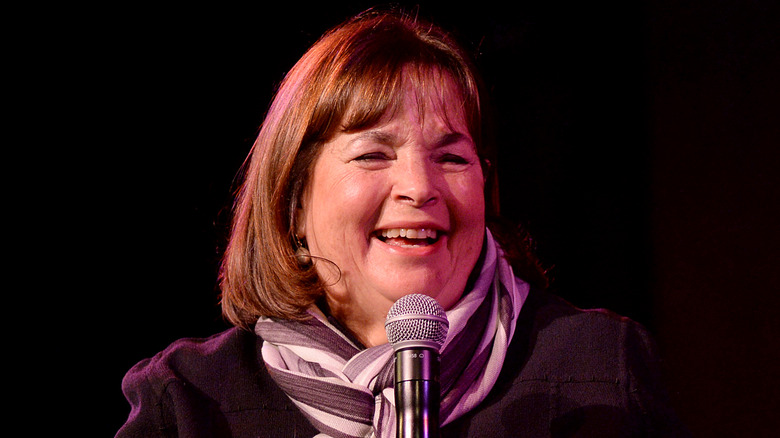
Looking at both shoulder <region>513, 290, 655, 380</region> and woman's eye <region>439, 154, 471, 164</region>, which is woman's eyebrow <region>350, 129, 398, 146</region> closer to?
woman's eye <region>439, 154, 471, 164</region>

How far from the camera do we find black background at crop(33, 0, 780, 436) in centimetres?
234

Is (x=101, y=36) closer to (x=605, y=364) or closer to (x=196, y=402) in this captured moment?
(x=196, y=402)

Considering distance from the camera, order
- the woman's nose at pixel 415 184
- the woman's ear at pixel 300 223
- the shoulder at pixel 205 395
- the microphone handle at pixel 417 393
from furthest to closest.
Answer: the woman's ear at pixel 300 223, the shoulder at pixel 205 395, the woman's nose at pixel 415 184, the microphone handle at pixel 417 393

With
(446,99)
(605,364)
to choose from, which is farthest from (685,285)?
(446,99)

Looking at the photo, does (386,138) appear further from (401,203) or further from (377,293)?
(377,293)

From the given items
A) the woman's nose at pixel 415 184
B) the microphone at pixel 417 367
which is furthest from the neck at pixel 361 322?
the microphone at pixel 417 367

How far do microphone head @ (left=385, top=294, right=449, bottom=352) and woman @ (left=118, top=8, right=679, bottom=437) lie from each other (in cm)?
48

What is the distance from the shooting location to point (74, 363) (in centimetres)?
229

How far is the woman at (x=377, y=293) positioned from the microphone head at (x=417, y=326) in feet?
1.57

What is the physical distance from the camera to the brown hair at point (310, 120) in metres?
1.59

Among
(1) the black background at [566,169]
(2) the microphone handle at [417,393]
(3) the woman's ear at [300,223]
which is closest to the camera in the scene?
(2) the microphone handle at [417,393]

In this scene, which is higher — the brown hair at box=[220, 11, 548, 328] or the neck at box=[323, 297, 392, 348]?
the brown hair at box=[220, 11, 548, 328]

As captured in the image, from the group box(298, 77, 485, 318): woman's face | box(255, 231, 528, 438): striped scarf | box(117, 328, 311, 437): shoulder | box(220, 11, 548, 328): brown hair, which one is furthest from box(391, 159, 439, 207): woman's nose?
box(117, 328, 311, 437): shoulder

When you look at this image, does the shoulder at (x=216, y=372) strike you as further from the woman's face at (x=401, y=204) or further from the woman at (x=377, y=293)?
the woman's face at (x=401, y=204)
